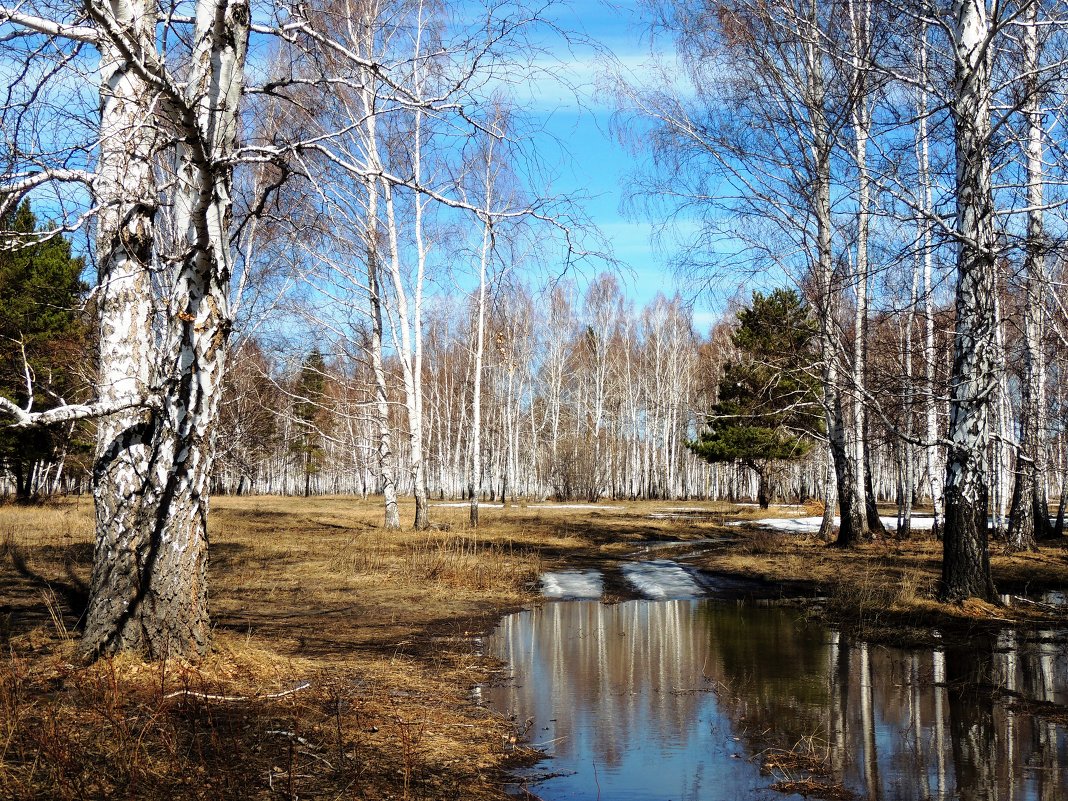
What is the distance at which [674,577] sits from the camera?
14555 millimetres

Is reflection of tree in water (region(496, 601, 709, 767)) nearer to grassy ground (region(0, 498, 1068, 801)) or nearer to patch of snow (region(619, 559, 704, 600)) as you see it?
grassy ground (region(0, 498, 1068, 801))

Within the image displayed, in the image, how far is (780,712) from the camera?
235 inches

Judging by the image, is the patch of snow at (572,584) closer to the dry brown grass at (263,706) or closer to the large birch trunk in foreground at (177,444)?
the dry brown grass at (263,706)

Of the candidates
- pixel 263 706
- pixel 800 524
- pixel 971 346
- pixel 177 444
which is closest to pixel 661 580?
pixel 971 346

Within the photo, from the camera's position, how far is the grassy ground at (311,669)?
3.92 m

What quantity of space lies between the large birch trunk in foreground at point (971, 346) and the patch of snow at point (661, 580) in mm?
4007

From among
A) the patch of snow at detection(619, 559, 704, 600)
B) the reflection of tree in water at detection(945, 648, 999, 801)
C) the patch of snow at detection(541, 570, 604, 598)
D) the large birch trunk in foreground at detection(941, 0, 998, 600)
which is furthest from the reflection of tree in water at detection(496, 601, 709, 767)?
the large birch trunk in foreground at detection(941, 0, 998, 600)

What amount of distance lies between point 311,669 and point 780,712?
349cm

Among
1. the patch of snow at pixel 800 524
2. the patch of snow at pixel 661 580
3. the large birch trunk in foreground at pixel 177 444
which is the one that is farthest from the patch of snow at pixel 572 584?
the patch of snow at pixel 800 524

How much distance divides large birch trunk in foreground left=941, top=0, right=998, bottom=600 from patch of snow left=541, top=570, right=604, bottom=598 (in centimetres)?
495

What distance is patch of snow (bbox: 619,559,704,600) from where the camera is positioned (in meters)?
12.6

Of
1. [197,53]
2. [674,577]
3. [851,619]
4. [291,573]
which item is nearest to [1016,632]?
[851,619]

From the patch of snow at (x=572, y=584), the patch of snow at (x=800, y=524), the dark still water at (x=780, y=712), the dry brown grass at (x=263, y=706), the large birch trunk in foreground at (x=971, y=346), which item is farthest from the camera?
the patch of snow at (x=800, y=524)

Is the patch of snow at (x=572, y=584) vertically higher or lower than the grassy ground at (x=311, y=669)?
lower
